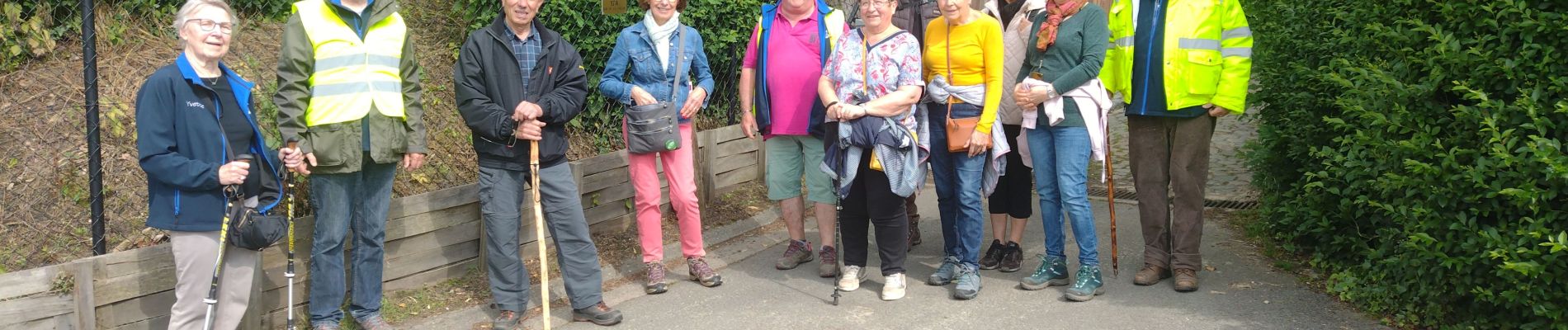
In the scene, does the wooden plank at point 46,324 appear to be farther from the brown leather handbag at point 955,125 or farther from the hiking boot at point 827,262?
the brown leather handbag at point 955,125

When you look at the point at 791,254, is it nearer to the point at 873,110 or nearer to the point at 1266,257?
the point at 873,110

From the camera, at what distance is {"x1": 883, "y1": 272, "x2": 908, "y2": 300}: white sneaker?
5680 mm

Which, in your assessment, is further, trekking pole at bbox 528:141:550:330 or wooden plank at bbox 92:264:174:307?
trekking pole at bbox 528:141:550:330

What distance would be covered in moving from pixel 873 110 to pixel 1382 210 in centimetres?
224

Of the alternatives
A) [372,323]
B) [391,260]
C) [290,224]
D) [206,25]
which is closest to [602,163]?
[391,260]

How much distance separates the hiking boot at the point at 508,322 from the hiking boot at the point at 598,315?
252mm

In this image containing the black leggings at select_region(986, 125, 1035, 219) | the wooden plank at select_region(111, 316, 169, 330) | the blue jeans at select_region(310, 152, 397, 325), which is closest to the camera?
the wooden plank at select_region(111, 316, 169, 330)

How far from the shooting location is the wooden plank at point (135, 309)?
437 cm

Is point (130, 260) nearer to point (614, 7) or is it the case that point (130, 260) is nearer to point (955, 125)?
point (614, 7)

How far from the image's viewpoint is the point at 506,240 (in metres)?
5.22

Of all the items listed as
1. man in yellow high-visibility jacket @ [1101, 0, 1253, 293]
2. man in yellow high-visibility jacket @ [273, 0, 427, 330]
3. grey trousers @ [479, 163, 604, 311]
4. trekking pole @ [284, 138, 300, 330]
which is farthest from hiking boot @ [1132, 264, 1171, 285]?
trekking pole @ [284, 138, 300, 330]

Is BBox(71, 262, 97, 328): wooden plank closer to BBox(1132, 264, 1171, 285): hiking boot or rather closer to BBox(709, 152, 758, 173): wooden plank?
BBox(709, 152, 758, 173): wooden plank

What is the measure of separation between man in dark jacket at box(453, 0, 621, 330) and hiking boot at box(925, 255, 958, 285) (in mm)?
1629

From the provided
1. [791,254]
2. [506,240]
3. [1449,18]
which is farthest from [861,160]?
[1449,18]
